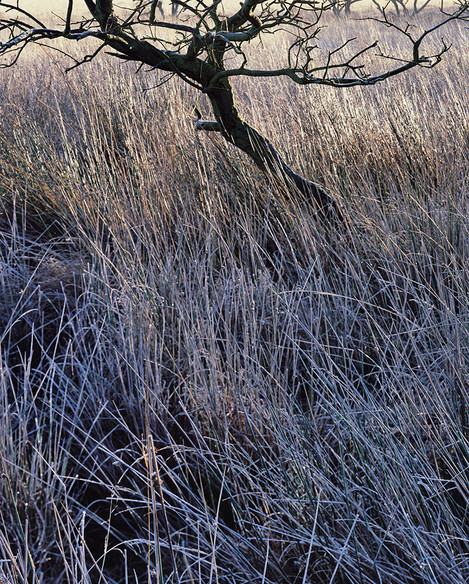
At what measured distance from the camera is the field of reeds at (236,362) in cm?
114

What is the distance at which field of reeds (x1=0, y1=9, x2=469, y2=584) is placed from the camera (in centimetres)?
114

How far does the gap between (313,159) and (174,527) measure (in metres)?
2.06

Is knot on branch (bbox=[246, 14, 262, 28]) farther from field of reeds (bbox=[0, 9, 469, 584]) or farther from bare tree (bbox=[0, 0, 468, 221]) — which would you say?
field of reeds (bbox=[0, 9, 469, 584])

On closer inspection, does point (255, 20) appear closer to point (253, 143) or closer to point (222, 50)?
point (222, 50)

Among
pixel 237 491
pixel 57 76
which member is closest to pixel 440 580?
pixel 237 491

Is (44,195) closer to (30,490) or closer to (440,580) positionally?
(30,490)

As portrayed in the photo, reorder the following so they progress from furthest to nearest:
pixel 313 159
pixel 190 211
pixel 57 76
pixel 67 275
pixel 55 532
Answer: pixel 57 76 < pixel 313 159 < pixel 190 211 < pixel 67 275 < pixel 55 532

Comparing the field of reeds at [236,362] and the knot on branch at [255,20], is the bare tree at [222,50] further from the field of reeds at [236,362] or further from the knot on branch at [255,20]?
the field of reeds at [236,362]

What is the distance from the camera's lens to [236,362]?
1.57m

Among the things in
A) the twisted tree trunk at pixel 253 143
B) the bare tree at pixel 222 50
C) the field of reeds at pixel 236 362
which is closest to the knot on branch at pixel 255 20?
the bare tree at pixel 222 50

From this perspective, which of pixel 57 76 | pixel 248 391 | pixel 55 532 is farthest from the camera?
pixel 57 76

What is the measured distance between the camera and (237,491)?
50.9 inches

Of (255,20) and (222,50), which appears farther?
(222,50)

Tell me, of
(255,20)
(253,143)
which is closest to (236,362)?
(253,143)
